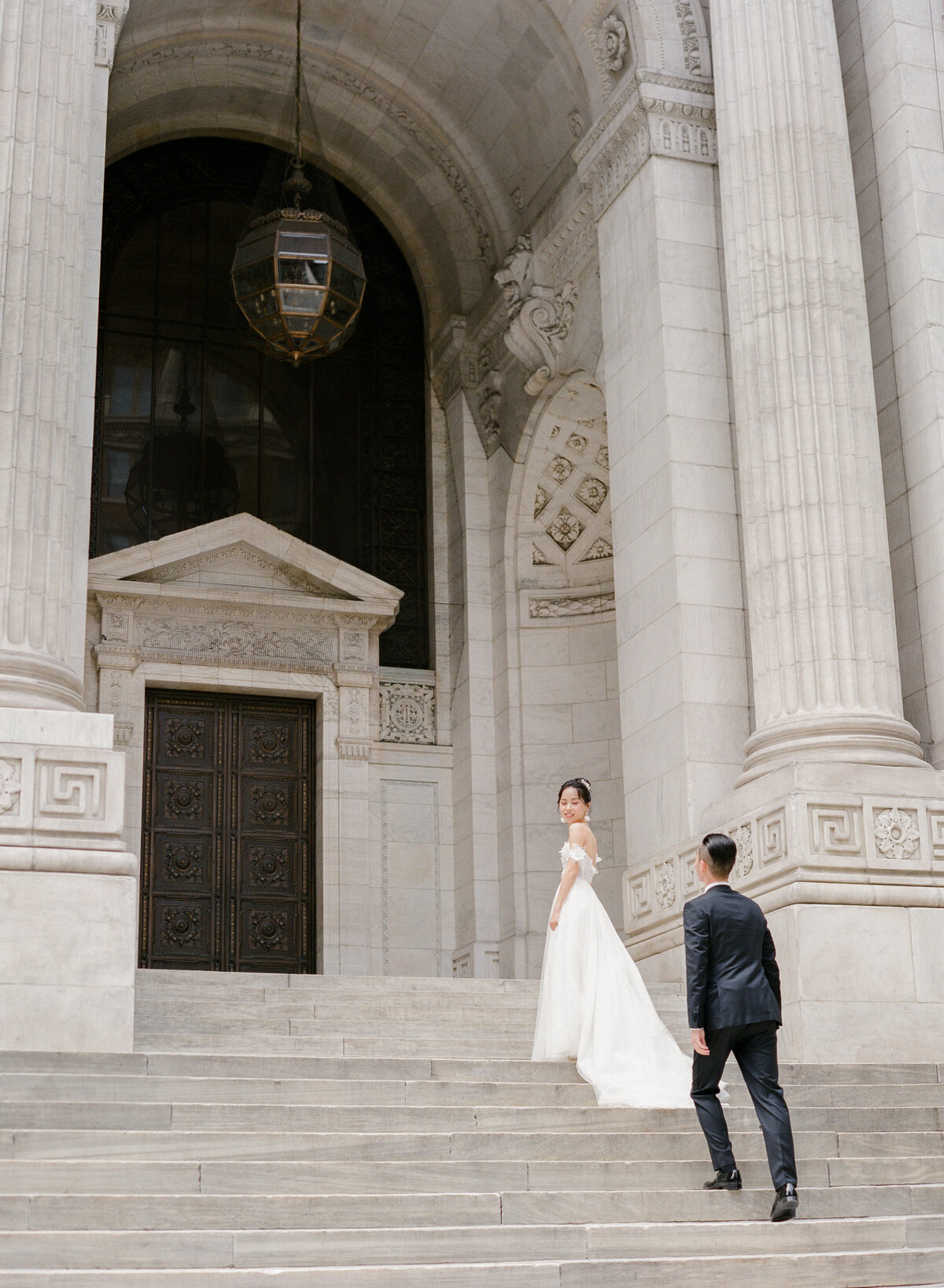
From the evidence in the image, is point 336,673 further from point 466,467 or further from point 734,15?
point 734,15

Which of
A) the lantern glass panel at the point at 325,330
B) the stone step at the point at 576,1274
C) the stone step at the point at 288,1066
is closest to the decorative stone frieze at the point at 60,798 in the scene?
the stone step at the point at 288,1066

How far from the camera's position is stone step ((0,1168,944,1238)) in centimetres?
662

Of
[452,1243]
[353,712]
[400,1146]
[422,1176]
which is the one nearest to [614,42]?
[353,712]

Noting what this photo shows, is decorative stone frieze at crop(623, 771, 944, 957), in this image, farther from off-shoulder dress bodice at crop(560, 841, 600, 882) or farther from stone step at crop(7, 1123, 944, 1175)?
stone step at crop(7, 1123, 944, 1175)

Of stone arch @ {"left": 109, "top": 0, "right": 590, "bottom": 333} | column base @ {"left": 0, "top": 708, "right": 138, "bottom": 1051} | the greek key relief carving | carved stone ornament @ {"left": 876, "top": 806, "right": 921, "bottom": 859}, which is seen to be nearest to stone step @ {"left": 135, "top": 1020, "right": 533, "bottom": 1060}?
column base @ {"left": 0, "top": 708, "right": 138, "bottom": 1051}

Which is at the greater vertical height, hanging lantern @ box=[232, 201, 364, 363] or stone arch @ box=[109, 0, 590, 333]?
stone arch @ box=[109, 0, 590, 333]

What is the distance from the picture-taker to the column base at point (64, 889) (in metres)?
10.1

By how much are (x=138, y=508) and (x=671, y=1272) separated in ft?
45.3

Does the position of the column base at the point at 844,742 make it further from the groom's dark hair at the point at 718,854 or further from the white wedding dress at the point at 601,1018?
the groom's dark hair at the point at 718,854

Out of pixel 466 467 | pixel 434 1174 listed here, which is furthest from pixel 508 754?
pixel 434 1174

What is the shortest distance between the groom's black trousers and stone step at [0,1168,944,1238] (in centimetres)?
25

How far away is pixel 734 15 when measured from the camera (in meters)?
14.6

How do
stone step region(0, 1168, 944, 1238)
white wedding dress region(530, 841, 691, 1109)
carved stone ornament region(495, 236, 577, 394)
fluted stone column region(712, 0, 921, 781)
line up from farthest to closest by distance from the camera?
carved stone ornament region(495, 236, 577, 394) → fluted stone column region(712, 0, 921, 781) → white wedding dress region(530, 841, 691, 1109) → stone step region(0, 1168, 944, 1238)

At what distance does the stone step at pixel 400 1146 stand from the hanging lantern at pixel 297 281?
352 inches
